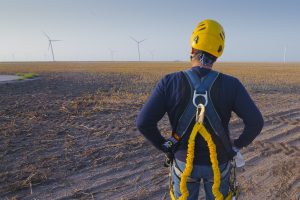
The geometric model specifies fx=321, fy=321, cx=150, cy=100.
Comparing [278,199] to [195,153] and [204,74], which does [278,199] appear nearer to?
[195,153]

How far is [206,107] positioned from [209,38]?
564 mm

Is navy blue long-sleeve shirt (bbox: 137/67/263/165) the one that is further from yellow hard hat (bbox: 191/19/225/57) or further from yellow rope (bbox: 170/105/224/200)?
yellow hard hat (bbox: 191/19/225/57)

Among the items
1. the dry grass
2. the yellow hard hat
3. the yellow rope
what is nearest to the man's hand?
the yellow rope

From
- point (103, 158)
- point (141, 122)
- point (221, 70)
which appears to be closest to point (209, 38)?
point (141, 122)

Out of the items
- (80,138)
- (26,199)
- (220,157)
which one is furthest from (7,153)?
(220,157)

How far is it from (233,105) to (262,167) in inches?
149

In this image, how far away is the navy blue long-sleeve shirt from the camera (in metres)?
2.62

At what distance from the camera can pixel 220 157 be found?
9.41 feet

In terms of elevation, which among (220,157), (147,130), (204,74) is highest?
(204,74)

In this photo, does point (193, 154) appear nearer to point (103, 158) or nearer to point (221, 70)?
point (103, 158)

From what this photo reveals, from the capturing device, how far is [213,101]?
8.61ft

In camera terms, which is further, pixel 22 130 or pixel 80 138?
pixel 22 130

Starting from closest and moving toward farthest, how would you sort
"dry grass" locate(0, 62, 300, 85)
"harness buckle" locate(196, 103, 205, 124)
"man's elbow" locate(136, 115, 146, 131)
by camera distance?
"harness buckle" locate(196, 103, 205, 124), "man's elbow" locate(136, 115, 146, 131), "dry grass" locate(0, 62, 300, 85)

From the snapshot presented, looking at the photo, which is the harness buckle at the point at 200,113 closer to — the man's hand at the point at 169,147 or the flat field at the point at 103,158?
the man's hand at the point at 169,147
